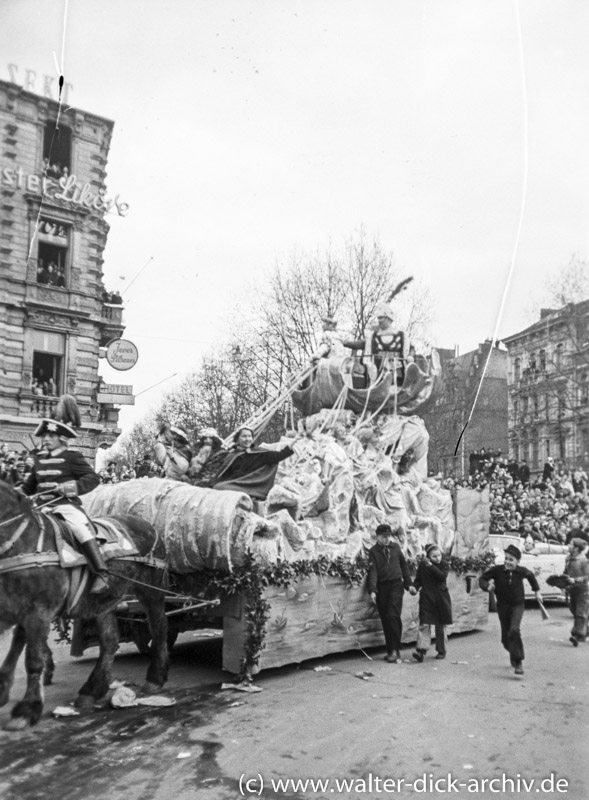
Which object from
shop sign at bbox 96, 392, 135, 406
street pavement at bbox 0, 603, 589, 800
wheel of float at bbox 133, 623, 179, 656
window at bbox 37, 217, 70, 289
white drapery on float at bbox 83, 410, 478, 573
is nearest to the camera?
street pavement at bbox 0, 603, 589, 800

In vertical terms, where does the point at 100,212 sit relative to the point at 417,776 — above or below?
above

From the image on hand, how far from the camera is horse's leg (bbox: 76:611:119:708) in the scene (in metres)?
6.50

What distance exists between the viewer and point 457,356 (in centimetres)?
1856

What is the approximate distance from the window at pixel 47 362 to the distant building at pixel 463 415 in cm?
771

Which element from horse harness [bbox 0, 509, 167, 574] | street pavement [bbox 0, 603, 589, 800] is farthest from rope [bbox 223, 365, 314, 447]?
horse harness [bbox 0, 509, 167, 574]

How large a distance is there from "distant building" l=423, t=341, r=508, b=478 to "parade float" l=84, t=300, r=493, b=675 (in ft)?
13.6

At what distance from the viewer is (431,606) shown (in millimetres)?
9391

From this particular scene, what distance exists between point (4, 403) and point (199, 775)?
12.0m

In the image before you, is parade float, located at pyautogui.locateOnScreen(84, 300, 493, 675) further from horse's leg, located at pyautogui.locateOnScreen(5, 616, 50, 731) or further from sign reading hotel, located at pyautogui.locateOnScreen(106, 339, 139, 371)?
sign reading hotel, located at pyautogui.locateOnScreen(106, 339, 139, 371)

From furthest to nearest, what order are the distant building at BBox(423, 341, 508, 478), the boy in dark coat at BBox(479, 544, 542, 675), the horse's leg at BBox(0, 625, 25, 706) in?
1. the distant building at BBox(423, 341, 508, 478)
2. the boy in dark coat at BBox(479, 544, 542, 675)
3. the horse's leg at BBox(0, 625, 25, 706)

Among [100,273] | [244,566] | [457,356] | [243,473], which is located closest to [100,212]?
[100,273]

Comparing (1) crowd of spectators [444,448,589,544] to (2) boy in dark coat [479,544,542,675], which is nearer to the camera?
(2) boy in dark coat [479,544,542,675]

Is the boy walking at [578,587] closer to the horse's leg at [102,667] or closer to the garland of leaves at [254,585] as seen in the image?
the garland of leaves at [254,585]

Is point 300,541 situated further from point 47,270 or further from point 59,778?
point 47,270
